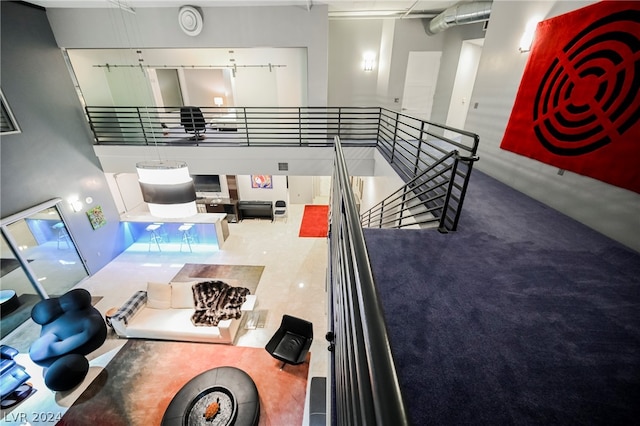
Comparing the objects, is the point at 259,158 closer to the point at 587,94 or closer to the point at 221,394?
the point at 221,394

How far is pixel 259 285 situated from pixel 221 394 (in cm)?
264

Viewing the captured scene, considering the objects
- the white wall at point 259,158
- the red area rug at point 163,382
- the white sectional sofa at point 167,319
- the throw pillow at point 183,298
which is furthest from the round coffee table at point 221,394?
the white wall at point 259,158

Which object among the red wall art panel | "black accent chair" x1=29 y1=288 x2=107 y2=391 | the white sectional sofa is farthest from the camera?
the white sectional sofa

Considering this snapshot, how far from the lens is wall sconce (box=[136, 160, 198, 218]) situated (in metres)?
3.54

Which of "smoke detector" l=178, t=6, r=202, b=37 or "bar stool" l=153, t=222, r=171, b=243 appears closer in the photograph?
"smoke detector" l=178, t=6, r=202, b=37

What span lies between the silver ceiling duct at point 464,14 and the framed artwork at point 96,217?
949cm

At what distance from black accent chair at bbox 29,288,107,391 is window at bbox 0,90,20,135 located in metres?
3.25

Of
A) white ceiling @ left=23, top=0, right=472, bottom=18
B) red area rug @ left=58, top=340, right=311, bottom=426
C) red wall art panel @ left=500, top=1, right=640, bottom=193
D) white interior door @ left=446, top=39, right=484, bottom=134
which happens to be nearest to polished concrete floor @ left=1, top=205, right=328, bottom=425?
red area rug @ left=58, top=340, right=311, bottom=426

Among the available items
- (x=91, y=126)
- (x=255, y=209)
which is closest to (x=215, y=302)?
(x=255, y=209)

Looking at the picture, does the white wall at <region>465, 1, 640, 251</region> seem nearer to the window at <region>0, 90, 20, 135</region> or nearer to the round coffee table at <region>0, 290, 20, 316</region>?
the window at <region>0, 90, 20, 135</region>

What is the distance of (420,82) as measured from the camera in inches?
267

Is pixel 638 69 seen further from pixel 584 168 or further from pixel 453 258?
pixel 453 258

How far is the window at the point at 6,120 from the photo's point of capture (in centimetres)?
455

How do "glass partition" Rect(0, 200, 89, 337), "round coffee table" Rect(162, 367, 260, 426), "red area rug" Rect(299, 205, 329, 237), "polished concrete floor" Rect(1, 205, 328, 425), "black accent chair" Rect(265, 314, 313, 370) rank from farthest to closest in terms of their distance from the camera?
"red area rug" Rect(299, 205, 329, 237), "glass partition" Rect(0, 200, 89, 337), "polished concrete floor" Rect(1, 205, 328, 425), "black accent chair" Rect(265, 314, 313, 370), "round coffee table" Rect(162, 367, 260, 426)
